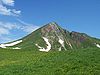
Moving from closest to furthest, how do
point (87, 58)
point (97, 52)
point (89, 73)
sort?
point (89, 73)
point (87, 58)
point (97, 52)

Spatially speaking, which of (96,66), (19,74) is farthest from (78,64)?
(19,74)

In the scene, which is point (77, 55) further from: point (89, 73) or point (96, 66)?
point (89, 73)

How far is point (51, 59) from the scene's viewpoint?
51.1 m

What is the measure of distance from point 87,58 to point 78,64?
4278 millimetres

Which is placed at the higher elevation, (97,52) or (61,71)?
(97,52)

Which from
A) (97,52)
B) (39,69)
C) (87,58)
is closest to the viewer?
(39,69)

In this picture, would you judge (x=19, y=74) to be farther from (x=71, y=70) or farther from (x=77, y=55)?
(x=77, y=55)

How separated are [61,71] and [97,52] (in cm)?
1472

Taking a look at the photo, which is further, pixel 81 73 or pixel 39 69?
pixel 39 69

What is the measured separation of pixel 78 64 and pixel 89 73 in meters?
5.81

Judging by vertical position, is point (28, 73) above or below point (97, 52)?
below

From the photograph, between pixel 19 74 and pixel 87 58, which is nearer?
pixel 19 74

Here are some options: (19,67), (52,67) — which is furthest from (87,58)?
(19,67)

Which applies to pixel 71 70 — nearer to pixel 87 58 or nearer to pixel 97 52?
pixel 87 58
